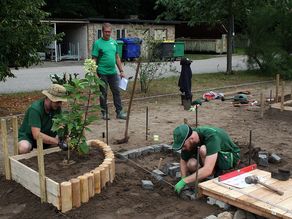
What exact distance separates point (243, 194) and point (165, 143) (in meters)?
2.81

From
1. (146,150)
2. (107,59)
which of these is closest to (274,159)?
(146,150)

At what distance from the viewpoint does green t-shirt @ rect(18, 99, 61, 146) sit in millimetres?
4879

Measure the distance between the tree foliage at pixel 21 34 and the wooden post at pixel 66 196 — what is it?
506 cm

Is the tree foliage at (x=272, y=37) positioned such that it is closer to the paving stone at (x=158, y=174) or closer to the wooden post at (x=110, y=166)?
the paving stone at (x=158, y=174)

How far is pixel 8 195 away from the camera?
4.68m

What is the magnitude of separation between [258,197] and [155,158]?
87.6 inches

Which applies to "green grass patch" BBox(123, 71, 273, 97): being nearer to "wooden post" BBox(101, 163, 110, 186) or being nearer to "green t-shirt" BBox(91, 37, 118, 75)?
"green t-shirt" BBox(91, 37, 118, 75)

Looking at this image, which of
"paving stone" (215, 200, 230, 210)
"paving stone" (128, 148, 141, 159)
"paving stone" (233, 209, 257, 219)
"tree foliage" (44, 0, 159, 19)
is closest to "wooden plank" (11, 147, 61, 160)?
"paving stone" (128, 148, 141, 159)

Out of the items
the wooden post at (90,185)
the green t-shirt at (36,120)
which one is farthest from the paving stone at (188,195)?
the green t-shirt at (36,120)

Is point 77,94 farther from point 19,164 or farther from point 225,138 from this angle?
point 225,138

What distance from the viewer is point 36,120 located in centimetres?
488

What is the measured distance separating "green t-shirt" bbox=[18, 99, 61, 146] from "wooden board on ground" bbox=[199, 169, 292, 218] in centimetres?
201

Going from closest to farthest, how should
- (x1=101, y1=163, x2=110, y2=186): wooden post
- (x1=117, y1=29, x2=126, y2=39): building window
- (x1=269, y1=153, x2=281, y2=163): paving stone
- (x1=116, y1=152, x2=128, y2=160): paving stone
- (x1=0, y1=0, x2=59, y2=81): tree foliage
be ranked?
(x1=101, y1=163, x2=110, y2=186): wooden post, (x1=269, y1=153, x2=281, y2=163): paving stone, (x1=116, y1=152, x2=128, y2=160): paving stone, (x1=0, y1=0, x2=59, y2=81): tree foliage, (x1=117, y1=29, x2=126, y2=39): building window

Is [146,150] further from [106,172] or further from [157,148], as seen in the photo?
[106,172]
